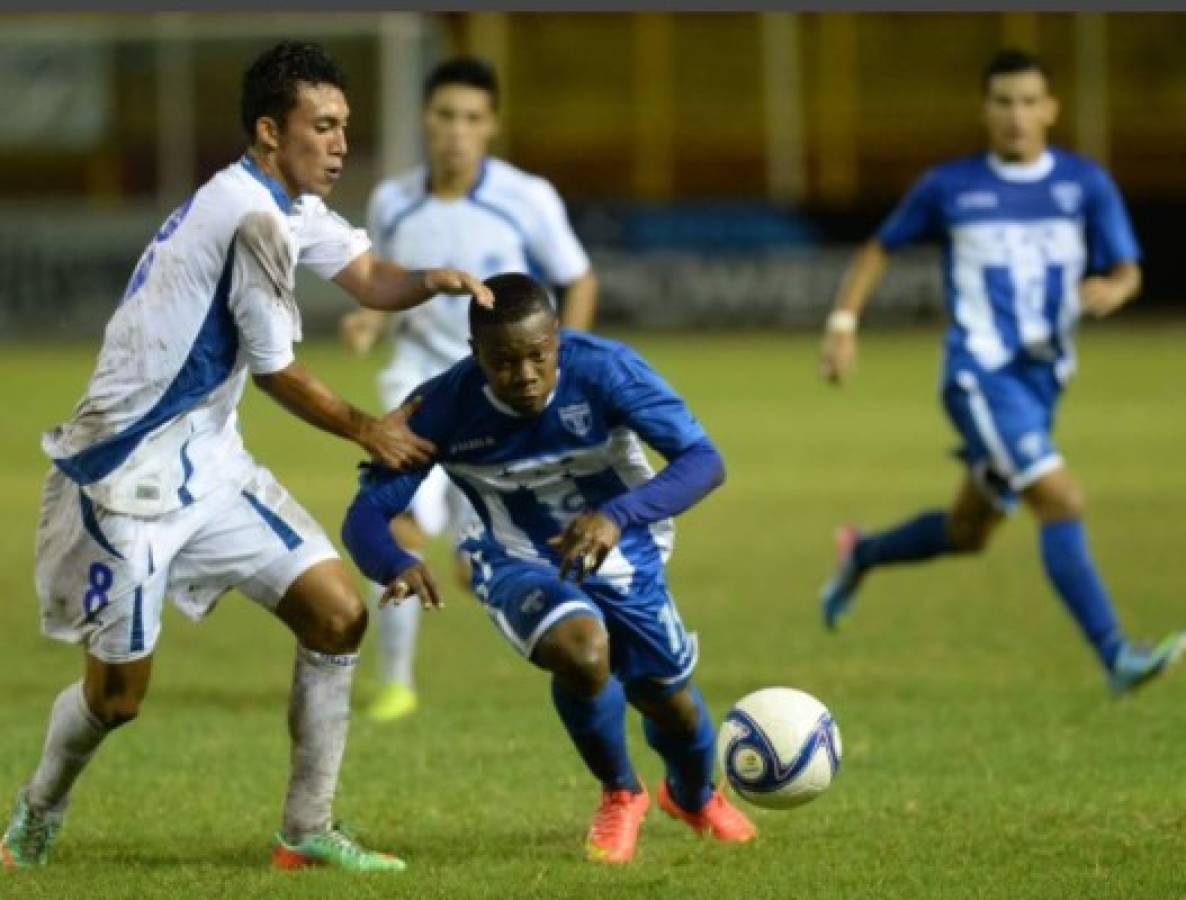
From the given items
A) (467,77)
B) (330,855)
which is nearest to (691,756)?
(330,855)

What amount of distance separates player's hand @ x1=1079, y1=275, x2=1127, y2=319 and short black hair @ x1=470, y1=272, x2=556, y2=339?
3.35 m

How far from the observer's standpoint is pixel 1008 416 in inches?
353

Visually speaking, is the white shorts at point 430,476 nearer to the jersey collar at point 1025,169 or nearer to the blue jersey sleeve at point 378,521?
the jersey collar at point 1025,169

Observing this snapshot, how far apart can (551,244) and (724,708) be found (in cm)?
187

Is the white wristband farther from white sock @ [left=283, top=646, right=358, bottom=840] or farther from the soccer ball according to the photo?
white sock @ [left=283, top=646, right=358, bottom=840]

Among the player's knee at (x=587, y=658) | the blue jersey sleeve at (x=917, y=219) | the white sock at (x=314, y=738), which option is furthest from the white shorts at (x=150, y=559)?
the blue jersey sleeve at (x=917, y=219)

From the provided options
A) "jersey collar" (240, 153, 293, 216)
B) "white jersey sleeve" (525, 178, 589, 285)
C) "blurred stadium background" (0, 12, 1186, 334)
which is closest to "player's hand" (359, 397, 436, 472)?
"jersey collar" (240, 153, 293, 216)

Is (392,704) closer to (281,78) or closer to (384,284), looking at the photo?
(384,284)

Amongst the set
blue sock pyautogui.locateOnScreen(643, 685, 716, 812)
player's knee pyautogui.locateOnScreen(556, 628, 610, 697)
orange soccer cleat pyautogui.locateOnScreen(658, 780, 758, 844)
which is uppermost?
player's knee pyautogui.locateOnScreen(556, 628, 610, 697)

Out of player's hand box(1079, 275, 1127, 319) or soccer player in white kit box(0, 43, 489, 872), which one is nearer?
soccer player in white kit box(0, 43, 489, 872)

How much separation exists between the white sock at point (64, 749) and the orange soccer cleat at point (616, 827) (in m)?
1.25

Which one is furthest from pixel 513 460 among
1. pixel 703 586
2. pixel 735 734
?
pixel 703 586

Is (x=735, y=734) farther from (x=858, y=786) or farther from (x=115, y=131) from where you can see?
(x=115, y=131)

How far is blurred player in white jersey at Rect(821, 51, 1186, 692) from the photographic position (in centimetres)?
894
